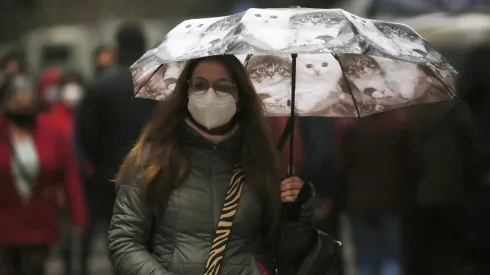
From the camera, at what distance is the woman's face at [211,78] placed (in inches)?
188

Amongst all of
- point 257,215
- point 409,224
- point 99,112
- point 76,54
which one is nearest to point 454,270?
point 409,224

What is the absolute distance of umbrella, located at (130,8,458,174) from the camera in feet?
14.8

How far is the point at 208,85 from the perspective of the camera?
4766mm

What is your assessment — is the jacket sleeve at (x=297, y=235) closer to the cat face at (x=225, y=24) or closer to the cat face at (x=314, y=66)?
the cat face at (x=225, y=24)

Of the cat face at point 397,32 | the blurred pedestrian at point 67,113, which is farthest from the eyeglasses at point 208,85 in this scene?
the blurred pedestrian at point 67,113

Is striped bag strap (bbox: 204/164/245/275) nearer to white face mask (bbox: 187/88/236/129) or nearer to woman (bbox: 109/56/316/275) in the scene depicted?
woman (bbox: 109/56/316/275)

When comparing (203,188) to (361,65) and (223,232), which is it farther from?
(361,65)

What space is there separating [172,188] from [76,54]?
17953mm

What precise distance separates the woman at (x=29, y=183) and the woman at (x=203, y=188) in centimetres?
473

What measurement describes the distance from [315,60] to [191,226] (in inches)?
54.4

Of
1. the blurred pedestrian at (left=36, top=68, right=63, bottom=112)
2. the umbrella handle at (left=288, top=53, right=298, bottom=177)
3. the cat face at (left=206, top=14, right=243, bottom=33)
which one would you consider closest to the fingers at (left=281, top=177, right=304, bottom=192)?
the umbrella handle at (left=288, top=53, right=298, bottom=177)

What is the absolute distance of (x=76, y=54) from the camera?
73.2 ft

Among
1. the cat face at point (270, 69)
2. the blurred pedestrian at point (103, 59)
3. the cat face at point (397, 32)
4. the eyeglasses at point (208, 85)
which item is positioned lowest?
the blurred pedestrian at point (103, 59)

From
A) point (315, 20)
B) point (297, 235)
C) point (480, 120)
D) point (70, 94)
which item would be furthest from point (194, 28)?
point (70, 94)
